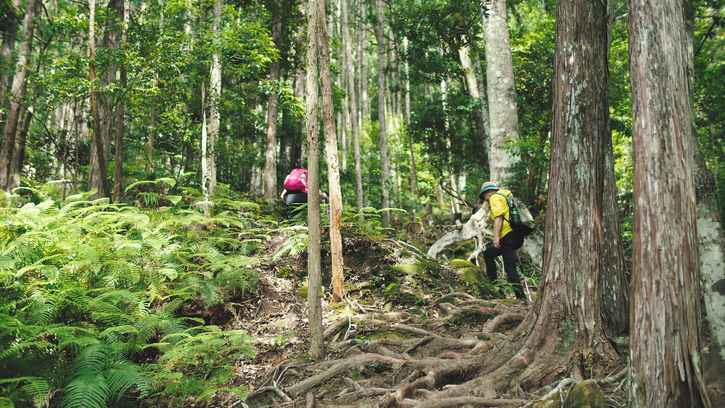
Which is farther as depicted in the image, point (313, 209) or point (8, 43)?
point (8, 43)

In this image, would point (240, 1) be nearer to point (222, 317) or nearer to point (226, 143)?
point (226, 143)

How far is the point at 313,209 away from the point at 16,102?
10666 millimetres

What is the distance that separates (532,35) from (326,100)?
1015 cm

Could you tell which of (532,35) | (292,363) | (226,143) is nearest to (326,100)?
(292,363)

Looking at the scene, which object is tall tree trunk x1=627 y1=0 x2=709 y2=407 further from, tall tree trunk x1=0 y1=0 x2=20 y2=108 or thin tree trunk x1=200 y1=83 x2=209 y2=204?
tall tree trunk x1=0 y1=0 x2=20 y2=108

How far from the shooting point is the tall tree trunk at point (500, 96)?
27.6 ft

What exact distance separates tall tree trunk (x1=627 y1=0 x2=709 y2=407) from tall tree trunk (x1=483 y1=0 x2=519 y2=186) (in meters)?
5.94

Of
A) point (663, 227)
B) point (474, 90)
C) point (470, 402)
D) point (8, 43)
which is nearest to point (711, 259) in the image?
point (663, 227)

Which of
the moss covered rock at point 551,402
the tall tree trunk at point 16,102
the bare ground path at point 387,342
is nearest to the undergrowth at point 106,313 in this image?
the bare ground path at point 387,342

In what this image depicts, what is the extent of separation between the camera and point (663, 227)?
7.68ft

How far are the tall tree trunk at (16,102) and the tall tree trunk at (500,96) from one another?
471 inches

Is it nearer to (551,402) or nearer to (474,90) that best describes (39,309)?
(551,402)

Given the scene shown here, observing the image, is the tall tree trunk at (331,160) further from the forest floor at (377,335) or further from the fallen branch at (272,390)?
the fallen branch at (272,390)

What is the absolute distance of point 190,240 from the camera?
20.6ft
